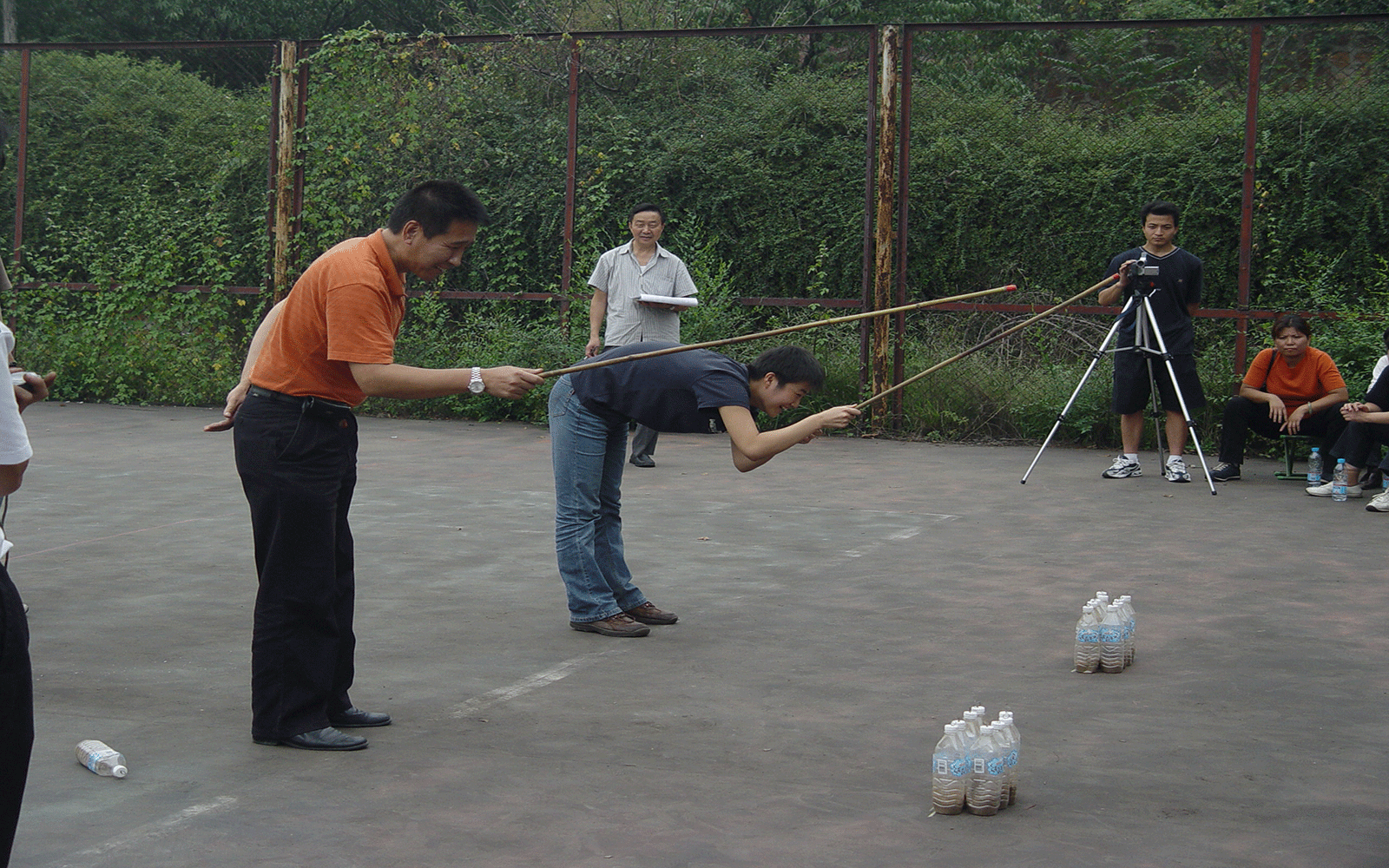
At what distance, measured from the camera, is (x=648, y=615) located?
19.6 ft

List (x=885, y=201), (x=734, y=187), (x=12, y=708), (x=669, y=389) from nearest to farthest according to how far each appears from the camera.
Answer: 1. (x=12, y=708)
2. (x=669, y=389)
3. (x=885, y=201)
4. (x=734, y=187)

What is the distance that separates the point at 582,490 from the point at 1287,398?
643 cm

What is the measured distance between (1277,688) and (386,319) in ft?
11.1

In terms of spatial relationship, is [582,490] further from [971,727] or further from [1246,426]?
[1246,426]

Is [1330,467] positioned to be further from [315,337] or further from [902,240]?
[315,337]

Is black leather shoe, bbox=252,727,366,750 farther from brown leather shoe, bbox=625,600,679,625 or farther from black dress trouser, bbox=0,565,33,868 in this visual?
brown leather shoe, bbox=625,600,679,625

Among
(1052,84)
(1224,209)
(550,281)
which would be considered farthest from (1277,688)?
(1052,84)

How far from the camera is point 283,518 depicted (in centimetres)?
430

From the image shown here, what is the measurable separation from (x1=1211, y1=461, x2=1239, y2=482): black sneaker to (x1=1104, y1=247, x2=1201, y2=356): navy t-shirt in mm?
857

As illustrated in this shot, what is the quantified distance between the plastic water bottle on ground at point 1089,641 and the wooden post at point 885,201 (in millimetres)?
7208

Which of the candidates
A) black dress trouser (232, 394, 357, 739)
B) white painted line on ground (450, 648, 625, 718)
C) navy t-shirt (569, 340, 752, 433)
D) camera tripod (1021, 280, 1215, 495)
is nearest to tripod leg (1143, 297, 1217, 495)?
camera tripod (1021, 280, 1215, 495)

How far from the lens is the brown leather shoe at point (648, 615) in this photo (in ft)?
19.6

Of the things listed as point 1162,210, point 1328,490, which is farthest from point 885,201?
point 1328,490

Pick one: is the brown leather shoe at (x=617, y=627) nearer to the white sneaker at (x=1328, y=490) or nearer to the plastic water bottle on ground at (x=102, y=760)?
the plastic water bottle on ground at (x=102, y=760)
